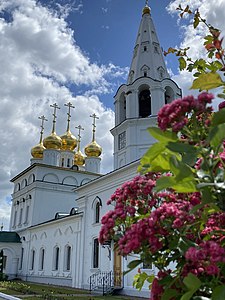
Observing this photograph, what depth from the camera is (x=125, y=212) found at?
6.87 ft

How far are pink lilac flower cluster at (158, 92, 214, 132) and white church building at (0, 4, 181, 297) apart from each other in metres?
11.0

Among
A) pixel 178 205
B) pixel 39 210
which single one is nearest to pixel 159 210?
pixel 178 205

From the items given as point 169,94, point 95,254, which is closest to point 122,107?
point 169,94

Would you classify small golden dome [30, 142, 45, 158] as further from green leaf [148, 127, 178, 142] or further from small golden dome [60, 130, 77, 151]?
green leaf [148, 127, 178, 142]

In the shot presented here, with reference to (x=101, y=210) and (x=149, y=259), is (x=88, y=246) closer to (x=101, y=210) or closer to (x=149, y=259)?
(x=101, y=210)

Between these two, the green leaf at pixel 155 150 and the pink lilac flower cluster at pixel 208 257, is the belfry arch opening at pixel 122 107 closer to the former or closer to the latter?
the green leaf at pixel 155 150

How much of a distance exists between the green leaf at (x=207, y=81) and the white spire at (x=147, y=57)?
56.1 ft

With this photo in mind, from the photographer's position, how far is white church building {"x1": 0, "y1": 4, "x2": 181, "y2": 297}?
1656cm

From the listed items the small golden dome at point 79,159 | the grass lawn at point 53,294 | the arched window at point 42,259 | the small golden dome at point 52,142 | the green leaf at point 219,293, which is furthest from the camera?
the small golden dome at point 79,159

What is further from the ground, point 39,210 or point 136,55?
point 136,55

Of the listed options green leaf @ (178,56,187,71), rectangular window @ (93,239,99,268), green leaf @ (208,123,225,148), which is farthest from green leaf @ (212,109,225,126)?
rectangular window @ (93,239,99,268)

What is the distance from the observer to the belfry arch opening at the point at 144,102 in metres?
18.1

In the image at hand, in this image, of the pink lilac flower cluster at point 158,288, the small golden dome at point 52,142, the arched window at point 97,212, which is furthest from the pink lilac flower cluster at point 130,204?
the small golden dome at point 52,142

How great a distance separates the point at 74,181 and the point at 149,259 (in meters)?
29.0
